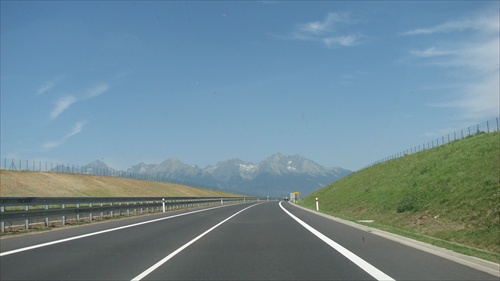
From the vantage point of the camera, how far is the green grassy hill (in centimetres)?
1802

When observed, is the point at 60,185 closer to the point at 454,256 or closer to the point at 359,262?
the point at 359,262

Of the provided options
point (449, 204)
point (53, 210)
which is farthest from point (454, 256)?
point (53, 210)

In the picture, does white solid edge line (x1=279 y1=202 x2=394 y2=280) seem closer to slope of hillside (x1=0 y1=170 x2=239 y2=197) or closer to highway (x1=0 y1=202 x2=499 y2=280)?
highway (x1=0 y1=202 x2=499 y2=280)

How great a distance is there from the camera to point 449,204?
2461 cm

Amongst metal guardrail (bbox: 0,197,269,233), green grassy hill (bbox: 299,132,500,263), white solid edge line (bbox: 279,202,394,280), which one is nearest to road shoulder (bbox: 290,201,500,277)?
green grassy hill (bbox: 299,132,500,263)

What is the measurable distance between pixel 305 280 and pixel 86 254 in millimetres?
6032

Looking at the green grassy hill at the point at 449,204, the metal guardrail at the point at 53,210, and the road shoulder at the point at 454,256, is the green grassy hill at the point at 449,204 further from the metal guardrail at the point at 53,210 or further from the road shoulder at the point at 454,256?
the metal guardrail at the point at 53,210

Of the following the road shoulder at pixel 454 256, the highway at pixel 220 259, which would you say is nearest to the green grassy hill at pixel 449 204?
the road shoulder at pixel 454 256

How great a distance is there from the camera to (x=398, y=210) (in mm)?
29703

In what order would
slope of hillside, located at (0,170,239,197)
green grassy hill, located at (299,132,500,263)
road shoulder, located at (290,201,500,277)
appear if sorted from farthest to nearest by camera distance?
slope of hillside, located at (0,170,239,197)
green grassy hill, located at (299,132,500,263)
road shoulder, located at (290,201,500,277)

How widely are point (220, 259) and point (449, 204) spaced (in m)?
15.9

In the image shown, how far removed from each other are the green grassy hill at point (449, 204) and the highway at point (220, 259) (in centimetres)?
225

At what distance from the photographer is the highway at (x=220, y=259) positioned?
387 inches

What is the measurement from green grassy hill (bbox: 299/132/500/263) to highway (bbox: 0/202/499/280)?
2249 mm
